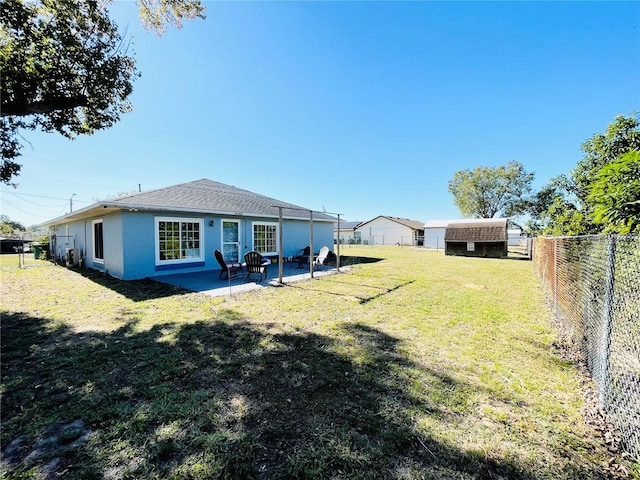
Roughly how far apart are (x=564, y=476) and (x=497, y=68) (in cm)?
1356

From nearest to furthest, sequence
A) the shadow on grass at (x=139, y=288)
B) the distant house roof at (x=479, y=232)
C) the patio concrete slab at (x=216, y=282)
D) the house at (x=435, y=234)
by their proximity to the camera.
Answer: the shadow on grass at (x=139, y=288) → the patio concrete slab at (x=216, y=282) → the distant house roof at (x=479, y=232) → the house at (x=435, y=234)

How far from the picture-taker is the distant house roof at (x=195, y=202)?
29.6 feet

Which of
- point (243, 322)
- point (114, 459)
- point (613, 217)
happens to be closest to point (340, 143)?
point (243, 322)

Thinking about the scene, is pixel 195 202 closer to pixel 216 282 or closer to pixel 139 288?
pixel 216 282

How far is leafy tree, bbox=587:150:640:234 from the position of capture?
79.6 inches

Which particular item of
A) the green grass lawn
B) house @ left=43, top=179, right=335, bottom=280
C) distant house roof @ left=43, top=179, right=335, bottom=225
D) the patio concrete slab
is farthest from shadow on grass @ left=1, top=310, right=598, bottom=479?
house @ left=43, top=179, right=335, bottom=280

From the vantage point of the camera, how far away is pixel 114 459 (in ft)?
6.20

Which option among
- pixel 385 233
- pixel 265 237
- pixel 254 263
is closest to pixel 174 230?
pixel 254 263

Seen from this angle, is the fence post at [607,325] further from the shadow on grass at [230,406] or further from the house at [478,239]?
the house at [478,239]

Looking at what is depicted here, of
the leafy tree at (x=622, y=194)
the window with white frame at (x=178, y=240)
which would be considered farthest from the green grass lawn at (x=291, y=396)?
the window with white frame at (x=178, y=240)

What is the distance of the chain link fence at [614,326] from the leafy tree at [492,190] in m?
38.0

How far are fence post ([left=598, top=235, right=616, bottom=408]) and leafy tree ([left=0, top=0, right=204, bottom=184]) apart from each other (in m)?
10.5

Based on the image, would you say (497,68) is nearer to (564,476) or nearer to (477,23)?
(477,23)

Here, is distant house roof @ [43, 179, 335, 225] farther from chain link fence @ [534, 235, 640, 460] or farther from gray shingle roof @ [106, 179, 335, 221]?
chain link fence @ [534, 235, 640, 460]
